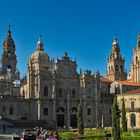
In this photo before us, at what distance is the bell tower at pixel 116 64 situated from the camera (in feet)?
368

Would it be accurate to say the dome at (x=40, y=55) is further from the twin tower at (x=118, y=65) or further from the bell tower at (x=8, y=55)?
the twin tower at (x=118, y=65)

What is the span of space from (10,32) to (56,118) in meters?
35.0

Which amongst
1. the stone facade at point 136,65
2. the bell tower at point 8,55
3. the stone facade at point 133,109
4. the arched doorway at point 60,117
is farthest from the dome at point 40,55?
the stone facade at point 136,65

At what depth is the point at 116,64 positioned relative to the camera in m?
112

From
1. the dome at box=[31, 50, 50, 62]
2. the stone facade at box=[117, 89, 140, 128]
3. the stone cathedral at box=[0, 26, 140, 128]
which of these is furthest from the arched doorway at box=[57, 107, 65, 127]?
the dome at box=[31, 50, 50, 62]

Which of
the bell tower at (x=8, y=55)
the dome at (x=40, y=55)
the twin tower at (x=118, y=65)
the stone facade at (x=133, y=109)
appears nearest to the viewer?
the stone facade at (x=133, y=109)

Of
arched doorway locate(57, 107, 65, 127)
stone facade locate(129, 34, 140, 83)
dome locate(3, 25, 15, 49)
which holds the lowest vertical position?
arched doorway locate(57, 107, 65, 127)

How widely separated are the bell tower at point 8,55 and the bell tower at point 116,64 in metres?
28.9

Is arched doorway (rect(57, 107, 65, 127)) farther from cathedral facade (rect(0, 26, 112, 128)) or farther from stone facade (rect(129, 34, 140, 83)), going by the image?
stone facade (rect(129, 34, 140, 83))

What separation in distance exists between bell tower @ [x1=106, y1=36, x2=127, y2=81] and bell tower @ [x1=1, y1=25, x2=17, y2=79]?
28876mm

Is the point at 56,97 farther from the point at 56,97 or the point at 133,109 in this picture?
the point at 133,109

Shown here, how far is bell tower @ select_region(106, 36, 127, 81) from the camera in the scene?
112 m

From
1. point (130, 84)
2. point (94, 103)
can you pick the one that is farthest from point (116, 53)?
point (94, 103)

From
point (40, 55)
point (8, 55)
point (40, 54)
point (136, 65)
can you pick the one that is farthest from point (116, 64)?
point (8, 55)
